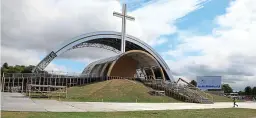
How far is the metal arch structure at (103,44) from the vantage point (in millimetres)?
78625

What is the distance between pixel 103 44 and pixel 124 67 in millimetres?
18103

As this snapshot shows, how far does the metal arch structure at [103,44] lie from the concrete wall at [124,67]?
12.1m

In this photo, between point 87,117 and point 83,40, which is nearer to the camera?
point 87,117

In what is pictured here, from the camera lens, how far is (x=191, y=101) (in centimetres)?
4644

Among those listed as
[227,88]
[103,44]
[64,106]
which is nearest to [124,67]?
[103,44]

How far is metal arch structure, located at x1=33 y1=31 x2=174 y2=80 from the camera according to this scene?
78.6 meters

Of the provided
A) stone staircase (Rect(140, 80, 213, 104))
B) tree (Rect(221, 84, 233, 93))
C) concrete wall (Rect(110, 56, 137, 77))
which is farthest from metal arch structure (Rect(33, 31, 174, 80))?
tree (Rect(221, 84, 233, 93))

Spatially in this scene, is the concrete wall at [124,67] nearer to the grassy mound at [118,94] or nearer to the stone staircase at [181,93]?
the stone staircase at [181,93]

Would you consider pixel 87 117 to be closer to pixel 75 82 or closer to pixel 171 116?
pixel 171 116

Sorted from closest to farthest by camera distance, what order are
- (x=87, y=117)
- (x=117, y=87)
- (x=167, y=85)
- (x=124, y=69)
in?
(x=87, y=117), (x=117, y=87), (x=167, y=85), (x=124, y=69)

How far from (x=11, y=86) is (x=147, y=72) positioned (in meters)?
33.0

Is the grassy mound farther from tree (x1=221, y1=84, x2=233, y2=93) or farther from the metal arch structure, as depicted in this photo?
tree (x1=221, y1=84, x2=233, y2=93)

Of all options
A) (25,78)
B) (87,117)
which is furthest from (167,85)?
(87,117)

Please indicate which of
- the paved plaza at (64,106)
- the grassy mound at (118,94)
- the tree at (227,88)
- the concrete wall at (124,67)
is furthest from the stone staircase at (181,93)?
the tree at (227,88)
